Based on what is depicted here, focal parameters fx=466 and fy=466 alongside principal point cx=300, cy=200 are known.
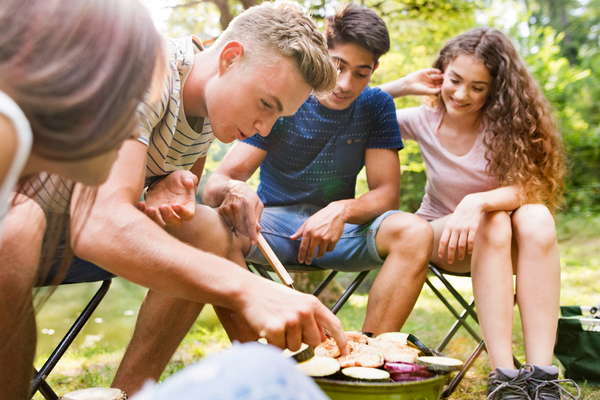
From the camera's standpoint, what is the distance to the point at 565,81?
32.4ft

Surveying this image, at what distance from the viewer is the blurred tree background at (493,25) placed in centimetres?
512

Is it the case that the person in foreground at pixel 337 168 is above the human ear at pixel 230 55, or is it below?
below

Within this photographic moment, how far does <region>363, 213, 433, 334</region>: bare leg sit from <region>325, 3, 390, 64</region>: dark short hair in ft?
3.10

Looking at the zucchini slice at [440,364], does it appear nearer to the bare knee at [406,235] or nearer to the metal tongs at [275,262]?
the metal tongs at [275,262]

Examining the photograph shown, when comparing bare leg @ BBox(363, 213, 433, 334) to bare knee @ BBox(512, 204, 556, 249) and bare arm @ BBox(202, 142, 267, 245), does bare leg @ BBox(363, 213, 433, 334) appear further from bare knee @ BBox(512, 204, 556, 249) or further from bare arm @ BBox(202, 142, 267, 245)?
bare arm @ BBox(202, 142, 267, 245)

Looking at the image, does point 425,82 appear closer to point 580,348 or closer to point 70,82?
point 580,348

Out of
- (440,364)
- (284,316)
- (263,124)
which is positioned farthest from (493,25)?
(284,316)

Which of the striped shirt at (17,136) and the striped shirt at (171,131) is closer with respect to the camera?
the striped shirt at (17,136)

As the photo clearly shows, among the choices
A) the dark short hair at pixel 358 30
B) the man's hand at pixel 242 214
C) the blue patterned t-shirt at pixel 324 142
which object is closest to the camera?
the man's hand at pixel 242 214

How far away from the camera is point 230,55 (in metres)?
1.69

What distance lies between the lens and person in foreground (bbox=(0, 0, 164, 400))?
0.68 m

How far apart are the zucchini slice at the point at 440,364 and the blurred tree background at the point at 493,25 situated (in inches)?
42.3

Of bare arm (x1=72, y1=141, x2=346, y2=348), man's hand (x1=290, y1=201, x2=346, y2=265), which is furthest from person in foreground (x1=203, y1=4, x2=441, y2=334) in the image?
bare arm (x1=72, y1=141, x2=346, y2=348)

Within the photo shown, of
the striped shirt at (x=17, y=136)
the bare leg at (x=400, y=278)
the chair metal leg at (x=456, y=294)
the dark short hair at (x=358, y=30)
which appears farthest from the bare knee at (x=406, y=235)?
the striped shirt at (x=17, y=136)
